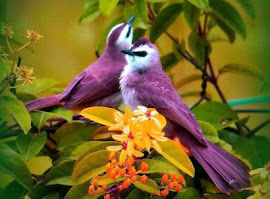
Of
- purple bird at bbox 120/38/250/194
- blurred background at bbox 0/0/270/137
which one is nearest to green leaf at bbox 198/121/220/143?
purple bird at bbox 120/38/250/194

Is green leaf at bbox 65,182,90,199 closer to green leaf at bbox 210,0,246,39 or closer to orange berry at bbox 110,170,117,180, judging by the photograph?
orange berry at bbox 110,170,117,180

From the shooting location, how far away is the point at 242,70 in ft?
5.23

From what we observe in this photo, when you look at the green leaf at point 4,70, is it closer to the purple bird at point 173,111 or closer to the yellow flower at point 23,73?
the yellow flower at point 23,73

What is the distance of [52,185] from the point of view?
46.6 inches

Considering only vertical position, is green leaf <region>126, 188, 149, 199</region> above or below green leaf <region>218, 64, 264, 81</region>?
below

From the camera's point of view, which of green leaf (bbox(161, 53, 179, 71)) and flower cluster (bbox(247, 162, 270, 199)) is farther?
green leaf (bbox(161, 53, 179, 71))

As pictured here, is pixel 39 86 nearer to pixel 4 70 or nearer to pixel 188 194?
pixel 4 70

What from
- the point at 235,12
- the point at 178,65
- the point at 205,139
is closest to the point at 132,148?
the point at 205,139

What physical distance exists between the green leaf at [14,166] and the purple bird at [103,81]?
0.74 ft

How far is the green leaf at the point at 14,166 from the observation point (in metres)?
1.12

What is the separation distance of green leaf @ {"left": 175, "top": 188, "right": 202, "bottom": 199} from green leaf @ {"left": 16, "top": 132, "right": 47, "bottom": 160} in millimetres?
284

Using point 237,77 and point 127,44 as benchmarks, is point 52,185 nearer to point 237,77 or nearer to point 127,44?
point 127,44

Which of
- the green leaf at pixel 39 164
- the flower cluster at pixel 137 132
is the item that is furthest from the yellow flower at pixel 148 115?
the green leaf at pixel 39 164

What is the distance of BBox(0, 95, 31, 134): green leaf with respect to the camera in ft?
3.78
